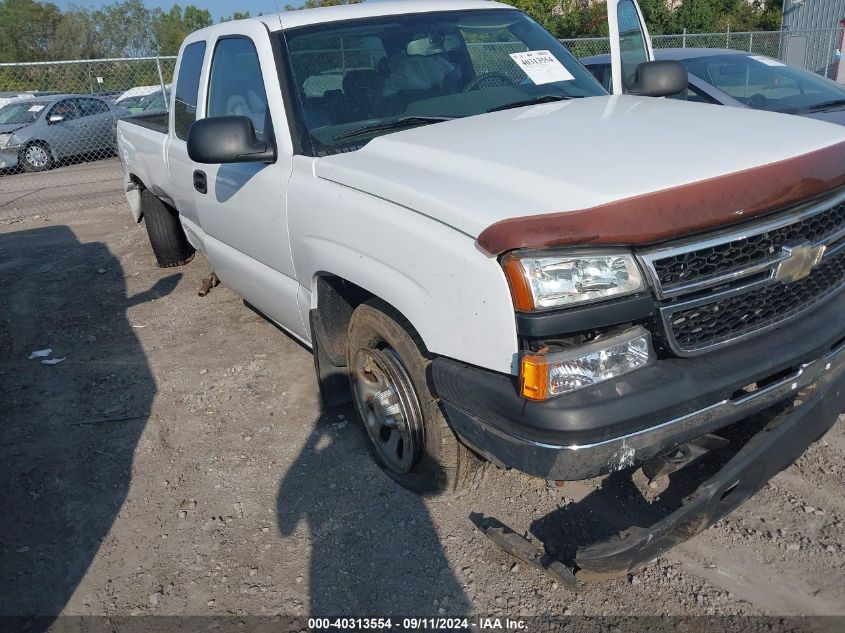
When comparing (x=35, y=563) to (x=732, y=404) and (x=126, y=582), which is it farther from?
(x=732, y=404)

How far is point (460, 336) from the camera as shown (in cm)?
251

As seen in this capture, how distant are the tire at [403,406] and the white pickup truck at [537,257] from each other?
1 centimetres

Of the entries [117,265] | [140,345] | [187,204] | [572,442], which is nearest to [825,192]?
[572,442]

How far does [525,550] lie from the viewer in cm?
283

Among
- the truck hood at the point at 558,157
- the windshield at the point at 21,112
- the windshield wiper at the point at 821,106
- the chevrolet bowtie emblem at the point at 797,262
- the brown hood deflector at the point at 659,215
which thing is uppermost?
the truck hood at the point at 558,157

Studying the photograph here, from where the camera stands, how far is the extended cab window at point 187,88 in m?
4.77

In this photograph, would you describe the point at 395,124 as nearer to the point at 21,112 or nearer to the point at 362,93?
the point at 362,93

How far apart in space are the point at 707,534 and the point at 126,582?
2380 mm

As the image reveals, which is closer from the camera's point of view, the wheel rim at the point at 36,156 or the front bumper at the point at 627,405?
the front bumper at the point at 627,405

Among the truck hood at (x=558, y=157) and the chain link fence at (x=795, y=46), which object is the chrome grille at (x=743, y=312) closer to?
the truck hood at (x=558, y=157)

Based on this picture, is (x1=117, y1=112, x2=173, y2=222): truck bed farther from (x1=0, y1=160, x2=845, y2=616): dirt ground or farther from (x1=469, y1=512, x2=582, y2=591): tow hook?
(x1=469, y1=512, x2=582, y2=591): tow hook

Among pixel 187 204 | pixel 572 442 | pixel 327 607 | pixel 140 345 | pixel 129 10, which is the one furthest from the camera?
pixel 129 10

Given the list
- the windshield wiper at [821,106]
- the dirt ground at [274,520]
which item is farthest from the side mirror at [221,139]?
the windshield wiper at [821,106]

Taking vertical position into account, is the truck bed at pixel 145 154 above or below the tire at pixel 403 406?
above
